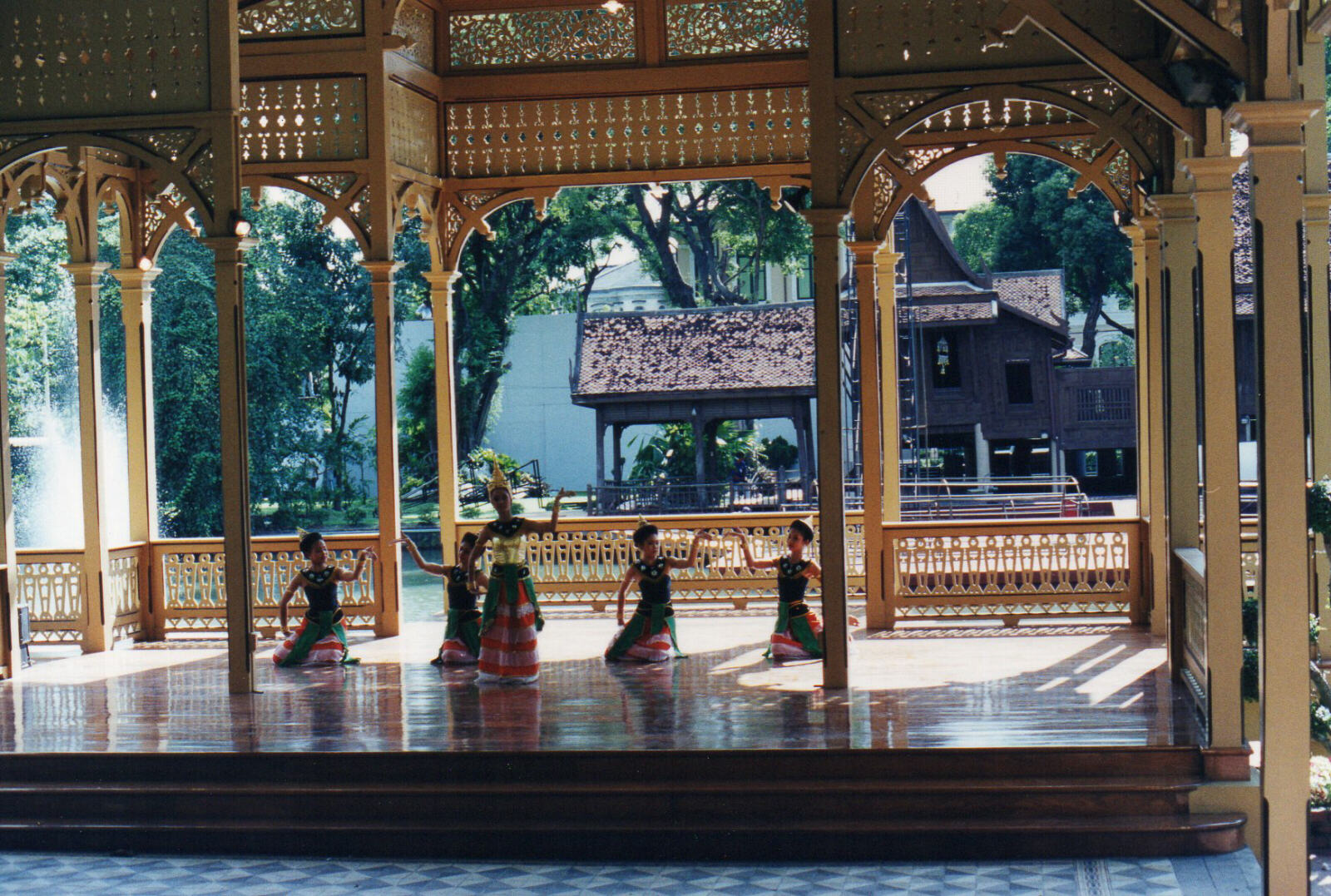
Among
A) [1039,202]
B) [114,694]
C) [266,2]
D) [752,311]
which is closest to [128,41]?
[266,2]

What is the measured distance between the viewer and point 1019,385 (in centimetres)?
3017

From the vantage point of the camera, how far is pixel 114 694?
388 inches

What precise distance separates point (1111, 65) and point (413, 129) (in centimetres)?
673

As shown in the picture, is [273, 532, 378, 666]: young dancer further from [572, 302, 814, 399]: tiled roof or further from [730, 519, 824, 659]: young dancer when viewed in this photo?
[572, 302, 814, 399]: tiled roof

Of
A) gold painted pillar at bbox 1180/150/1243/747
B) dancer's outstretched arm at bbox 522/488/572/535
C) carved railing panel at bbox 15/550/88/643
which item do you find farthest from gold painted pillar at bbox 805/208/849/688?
carved railing panel at bbox 15/550/88/643

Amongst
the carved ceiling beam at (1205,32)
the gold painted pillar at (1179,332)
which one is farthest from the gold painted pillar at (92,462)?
the carved ceiling beam at (1205,32)

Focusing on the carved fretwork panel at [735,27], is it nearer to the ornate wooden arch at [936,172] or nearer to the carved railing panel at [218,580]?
the ornate wooden arch at [936,172]

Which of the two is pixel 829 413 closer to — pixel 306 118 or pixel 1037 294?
pixel 306 118

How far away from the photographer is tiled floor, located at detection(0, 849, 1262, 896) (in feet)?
21.4

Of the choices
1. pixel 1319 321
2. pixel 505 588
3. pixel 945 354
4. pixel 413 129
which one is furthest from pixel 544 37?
pixel 945 354

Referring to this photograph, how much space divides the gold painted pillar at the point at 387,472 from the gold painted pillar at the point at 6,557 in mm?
2786

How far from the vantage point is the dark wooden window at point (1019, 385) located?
30047 mm

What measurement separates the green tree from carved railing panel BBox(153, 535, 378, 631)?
1041 inches

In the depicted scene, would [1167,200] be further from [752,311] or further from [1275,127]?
[752,311]
